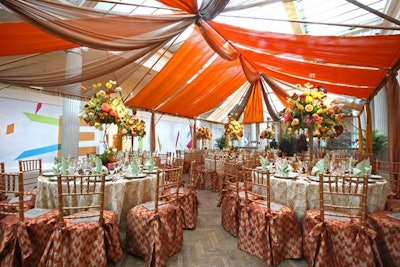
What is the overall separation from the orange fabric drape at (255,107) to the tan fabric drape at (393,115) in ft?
13.1

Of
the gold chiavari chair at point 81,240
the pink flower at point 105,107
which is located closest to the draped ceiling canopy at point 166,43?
the pink flower at point 105,107

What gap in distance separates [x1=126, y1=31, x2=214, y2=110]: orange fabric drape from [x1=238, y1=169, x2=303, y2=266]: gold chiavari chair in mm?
2990

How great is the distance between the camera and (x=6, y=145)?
16.5ft

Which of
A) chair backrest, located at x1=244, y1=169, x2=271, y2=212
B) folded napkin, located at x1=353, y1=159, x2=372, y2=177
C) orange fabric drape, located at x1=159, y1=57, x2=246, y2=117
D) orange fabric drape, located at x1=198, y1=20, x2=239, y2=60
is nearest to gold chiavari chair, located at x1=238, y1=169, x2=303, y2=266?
chair backrest, located at x1=244, y1=169, x2=271, y2=212

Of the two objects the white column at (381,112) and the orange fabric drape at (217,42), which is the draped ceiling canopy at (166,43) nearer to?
the orange fabric drape at (217,42)

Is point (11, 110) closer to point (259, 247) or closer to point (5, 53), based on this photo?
point (5, 53)

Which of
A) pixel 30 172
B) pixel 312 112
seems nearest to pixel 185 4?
pixel 312 112

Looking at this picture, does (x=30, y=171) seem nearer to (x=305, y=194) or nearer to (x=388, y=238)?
(x=305, y=194)

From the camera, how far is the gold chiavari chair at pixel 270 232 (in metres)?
2.33

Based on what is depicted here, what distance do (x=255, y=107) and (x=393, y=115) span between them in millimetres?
5865

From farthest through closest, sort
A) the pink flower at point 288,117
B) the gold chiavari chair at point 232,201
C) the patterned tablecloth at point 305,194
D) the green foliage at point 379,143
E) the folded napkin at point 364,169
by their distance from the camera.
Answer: the green foliage at point 379,143, the pink flower at point 288,117, the gold chiavari chair at point 232,201, the folded napkin at point 364,169, the patterned tablecloth at point 305,194

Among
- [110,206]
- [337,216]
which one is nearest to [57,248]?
[110,206]

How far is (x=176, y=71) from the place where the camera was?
4.93 metres

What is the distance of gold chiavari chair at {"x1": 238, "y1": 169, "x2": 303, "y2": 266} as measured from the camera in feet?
7.64
